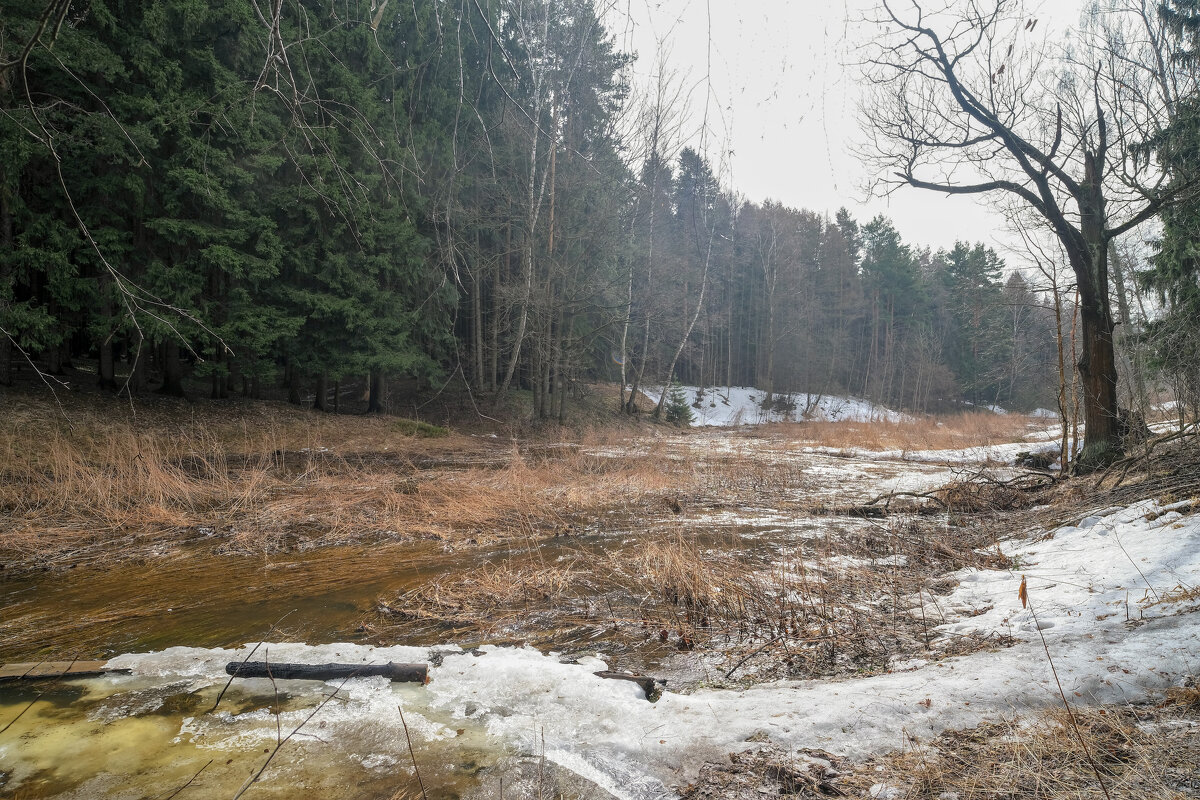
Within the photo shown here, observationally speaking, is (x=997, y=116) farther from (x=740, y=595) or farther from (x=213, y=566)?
(x=213, y=566)

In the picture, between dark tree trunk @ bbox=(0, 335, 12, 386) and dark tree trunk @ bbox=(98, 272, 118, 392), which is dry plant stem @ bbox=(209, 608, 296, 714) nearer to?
dark tree trunk @ bbox=(0, 335, 12, 386)

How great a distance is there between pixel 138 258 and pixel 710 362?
111 feet

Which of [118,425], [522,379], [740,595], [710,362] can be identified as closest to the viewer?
[740,595]

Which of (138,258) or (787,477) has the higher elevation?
(138,258)

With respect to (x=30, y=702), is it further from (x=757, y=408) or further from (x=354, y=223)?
(x=757, y=408)

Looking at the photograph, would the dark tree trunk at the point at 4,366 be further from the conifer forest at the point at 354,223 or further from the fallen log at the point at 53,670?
the fallen log at the point at 53,670

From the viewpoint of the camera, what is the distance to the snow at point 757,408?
32.8m

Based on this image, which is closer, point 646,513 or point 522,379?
point 646,513

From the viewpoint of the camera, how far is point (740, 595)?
422 cm

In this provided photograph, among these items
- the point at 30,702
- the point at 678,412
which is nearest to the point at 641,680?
the point at 30,702

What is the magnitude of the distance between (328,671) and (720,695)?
2008 millimetres

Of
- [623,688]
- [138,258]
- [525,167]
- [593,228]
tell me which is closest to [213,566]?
[623,688]

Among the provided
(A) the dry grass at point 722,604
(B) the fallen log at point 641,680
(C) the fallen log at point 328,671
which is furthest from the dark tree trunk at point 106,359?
(B) the fallen log at point 641,680

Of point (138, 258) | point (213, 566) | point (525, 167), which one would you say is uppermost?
point (525, 167)
